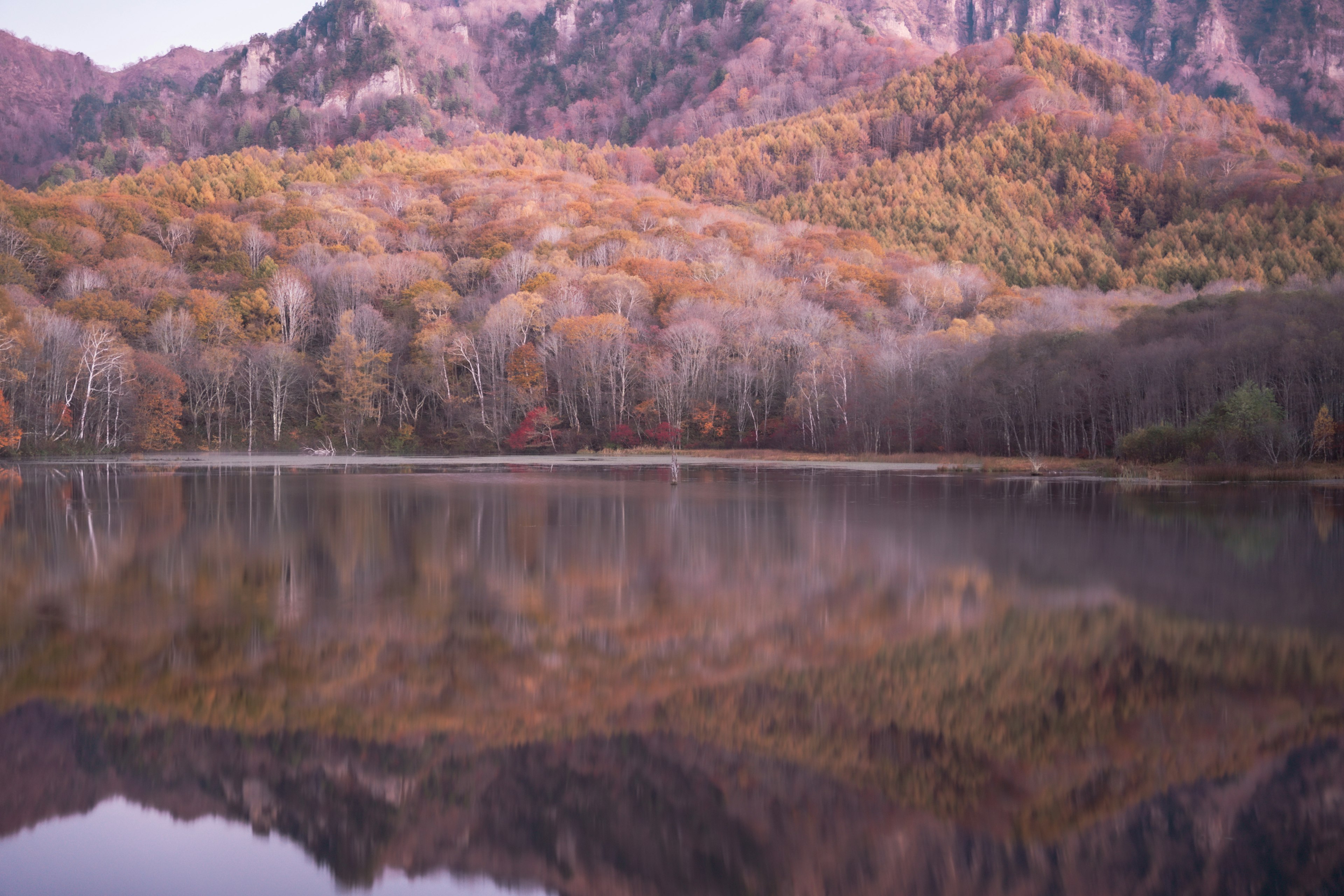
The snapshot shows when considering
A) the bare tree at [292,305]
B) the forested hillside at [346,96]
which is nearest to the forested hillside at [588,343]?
the bare tree at [292,305]

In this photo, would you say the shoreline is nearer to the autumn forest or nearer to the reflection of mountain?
the autumn forest

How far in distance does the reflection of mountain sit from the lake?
2cm

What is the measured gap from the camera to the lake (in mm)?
5402

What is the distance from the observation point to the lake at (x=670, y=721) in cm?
540

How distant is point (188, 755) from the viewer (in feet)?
22.0

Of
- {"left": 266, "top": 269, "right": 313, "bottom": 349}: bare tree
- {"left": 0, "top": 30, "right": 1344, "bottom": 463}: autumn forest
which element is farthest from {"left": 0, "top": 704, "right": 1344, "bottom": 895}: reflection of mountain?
{"left": 266, "top": 269, "right": 313, "bottom": 349}: bare tree

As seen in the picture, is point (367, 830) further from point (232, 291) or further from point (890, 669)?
point (232, 291)

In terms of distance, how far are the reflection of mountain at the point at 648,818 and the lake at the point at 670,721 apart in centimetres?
2

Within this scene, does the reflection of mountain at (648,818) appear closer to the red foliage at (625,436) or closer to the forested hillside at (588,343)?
the forested hillside at (588,343)

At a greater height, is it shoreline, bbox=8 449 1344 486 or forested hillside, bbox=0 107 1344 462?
forested hillside, bbox=0 107 1344 462

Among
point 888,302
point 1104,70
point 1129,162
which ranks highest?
point 1104,70

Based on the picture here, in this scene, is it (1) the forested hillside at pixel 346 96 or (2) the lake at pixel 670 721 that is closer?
(2) the lake at pixel 670 721

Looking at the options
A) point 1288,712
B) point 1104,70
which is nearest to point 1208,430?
point 1288,712

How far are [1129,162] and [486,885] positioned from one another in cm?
13985
